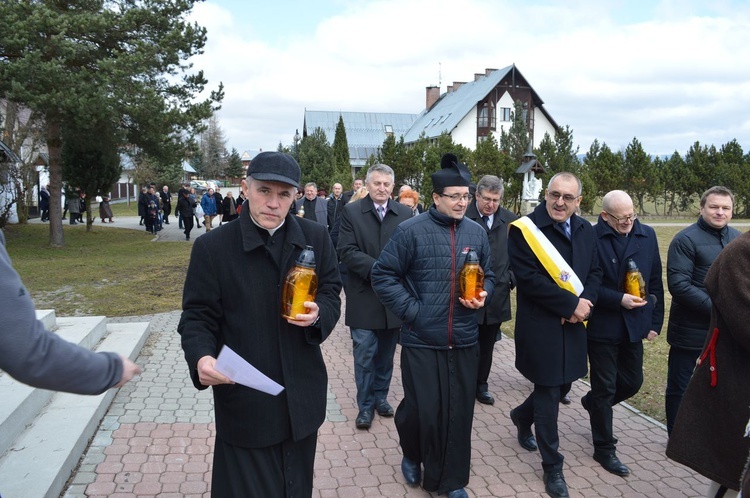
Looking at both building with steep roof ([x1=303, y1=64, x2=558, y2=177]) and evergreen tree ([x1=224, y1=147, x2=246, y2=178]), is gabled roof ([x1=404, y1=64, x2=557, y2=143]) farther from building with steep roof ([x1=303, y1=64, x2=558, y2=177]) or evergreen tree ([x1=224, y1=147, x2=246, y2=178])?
evergreen tree ([x1=224, y1=147, x2=246, y2=178])

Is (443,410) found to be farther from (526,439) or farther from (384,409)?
(384,409)

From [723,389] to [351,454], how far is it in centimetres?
280

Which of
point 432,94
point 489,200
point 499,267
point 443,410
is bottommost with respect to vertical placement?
point 443,410

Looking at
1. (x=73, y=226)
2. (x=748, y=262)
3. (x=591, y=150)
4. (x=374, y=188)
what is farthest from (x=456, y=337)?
(x=591, y=150)

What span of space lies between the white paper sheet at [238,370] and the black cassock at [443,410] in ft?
5.58

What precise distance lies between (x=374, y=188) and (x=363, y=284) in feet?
3.11

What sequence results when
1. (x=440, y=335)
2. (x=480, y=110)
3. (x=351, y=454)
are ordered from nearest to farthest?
1. (x=440, y=335)
2. (x=351, y=454)
3. (x=480, y=110)

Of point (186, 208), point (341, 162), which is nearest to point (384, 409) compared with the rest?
point (186, 208)

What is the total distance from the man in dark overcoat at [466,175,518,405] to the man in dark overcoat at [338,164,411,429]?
2.67 ft

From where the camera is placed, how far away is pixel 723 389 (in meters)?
3.15

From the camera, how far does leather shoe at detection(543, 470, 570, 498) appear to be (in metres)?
4.19

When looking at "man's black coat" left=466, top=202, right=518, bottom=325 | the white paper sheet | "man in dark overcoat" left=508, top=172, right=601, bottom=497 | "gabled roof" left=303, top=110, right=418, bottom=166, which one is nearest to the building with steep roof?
"gabled roof" left=303, top=110, right=418, bottom=166

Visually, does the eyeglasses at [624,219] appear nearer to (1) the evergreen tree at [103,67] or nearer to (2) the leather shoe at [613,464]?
(2) the leather shoe at [613,464]

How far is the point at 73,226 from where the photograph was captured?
2725 cm
